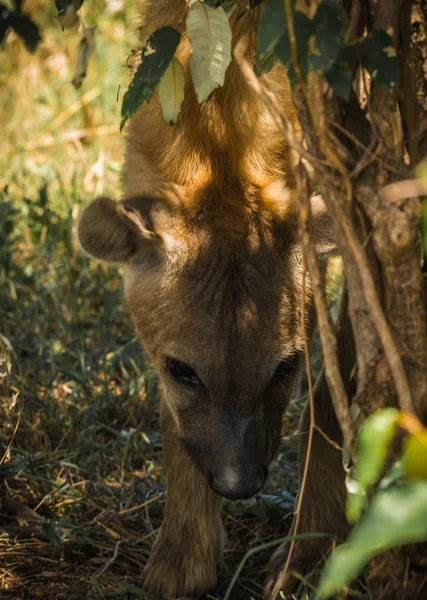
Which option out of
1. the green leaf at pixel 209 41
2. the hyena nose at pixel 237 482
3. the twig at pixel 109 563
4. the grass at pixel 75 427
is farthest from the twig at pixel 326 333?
the twig at pixel 109 563

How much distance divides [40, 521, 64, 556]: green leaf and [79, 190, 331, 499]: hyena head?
57 centimetres

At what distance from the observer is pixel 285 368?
3053 millimetres

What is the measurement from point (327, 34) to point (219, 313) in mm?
1207

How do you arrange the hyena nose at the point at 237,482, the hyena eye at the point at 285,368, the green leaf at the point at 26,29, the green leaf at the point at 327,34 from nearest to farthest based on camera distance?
the green leaf at the point at 327,34, the green leaf at the point at 26,29, the hyena nose at the point at 237,482, the hyena eye at the point at 285,368

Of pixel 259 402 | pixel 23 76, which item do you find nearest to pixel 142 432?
pixel 259 402

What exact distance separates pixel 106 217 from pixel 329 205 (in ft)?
3.85

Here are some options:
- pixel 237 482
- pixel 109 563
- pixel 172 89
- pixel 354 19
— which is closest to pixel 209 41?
pixel 172 89

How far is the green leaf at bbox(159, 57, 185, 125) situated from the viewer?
103 inches

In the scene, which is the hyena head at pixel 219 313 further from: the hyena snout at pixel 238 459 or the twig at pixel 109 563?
the twig at pixel 109 563

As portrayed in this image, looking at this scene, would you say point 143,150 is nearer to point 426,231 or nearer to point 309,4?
point 309,4

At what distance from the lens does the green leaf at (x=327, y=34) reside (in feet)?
6.02

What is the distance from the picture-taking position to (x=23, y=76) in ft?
27.9

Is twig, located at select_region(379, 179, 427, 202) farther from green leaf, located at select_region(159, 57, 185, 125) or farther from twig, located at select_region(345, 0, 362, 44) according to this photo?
green leaf, located at select_region(159, 57, 185, 125)

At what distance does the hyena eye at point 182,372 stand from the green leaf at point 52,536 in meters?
0.71
